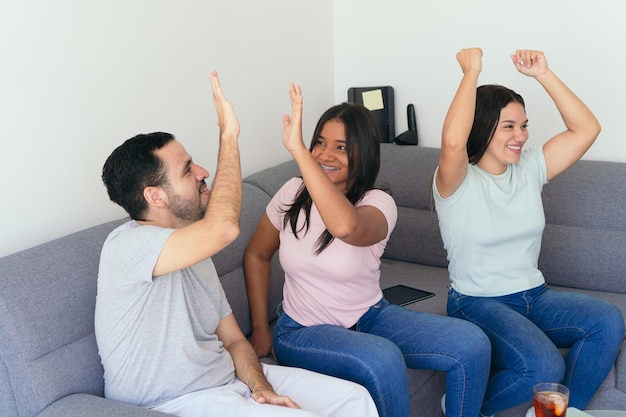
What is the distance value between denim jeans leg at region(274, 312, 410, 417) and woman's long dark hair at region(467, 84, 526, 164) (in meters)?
0.73

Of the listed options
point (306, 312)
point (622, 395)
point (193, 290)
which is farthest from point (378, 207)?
point (622, 395)

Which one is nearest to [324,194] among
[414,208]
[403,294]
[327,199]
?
[327,199]

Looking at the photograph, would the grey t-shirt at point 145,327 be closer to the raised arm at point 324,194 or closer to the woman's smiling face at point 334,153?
the raised arm at point 324,194

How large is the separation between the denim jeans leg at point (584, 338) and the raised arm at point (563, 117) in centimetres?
48

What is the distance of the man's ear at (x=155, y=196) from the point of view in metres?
1.82

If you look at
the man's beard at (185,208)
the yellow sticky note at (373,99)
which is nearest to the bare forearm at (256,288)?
the man's beard at (185,208)

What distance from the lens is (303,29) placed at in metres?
3.42

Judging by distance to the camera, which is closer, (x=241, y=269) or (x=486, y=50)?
(x=241, y=269)

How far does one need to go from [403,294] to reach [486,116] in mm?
728

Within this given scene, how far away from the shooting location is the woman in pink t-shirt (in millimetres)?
2074

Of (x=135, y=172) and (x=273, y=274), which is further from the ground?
(x=135, y=172)

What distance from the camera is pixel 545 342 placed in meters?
2.25

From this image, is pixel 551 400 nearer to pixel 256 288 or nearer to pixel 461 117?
pixel 461 117

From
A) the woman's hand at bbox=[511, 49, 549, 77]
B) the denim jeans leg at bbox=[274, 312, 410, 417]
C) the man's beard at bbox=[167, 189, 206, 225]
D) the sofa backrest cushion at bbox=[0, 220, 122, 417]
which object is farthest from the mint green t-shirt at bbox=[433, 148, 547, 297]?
the sofa backrest cushion at bbox=[0, 220, 122, 417]
